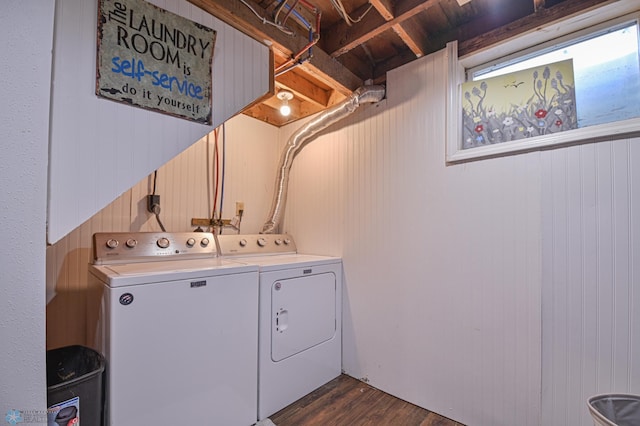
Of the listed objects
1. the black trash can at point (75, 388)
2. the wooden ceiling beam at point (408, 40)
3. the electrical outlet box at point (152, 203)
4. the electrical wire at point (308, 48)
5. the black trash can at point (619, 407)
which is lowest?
the black trash can at point (619, 407)

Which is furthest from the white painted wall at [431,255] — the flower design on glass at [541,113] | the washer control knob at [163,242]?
the washer control knob at [163,242]

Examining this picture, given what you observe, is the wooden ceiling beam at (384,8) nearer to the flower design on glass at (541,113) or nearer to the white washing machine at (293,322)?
the flower design on glass at (541,113)

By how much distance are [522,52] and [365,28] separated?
0.96 meters

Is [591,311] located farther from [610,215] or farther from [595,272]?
[610,215]

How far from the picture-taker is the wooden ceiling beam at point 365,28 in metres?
1.56

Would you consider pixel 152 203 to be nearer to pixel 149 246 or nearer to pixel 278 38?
pixel 149 246

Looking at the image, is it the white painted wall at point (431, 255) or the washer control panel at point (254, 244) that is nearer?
the white painted wall at point (431, 255)

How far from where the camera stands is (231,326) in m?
1.54

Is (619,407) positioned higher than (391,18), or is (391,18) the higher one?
(391,18)

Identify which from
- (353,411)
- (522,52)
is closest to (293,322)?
(353,411)

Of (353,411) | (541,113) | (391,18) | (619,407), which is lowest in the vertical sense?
(353,411)

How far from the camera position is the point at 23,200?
2.63 ft

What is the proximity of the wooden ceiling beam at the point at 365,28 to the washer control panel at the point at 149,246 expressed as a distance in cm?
165

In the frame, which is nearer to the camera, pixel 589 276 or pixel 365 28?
pixel 589 276
